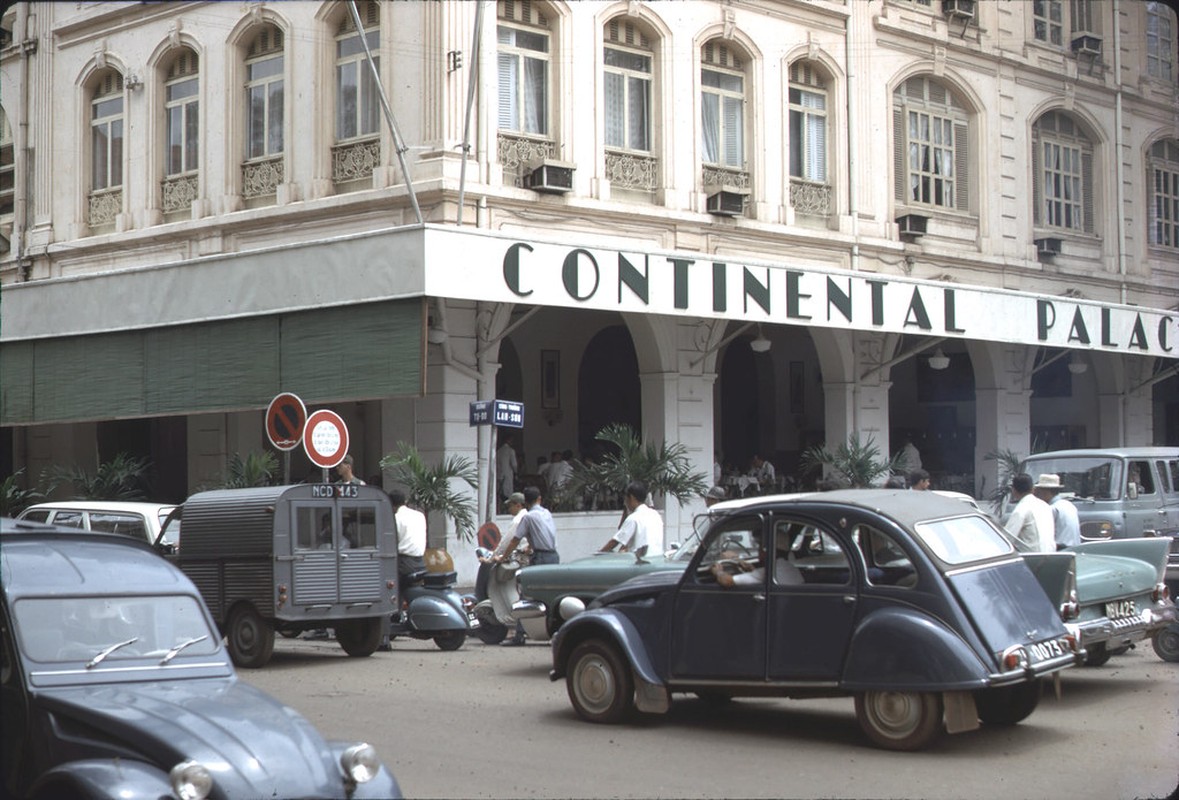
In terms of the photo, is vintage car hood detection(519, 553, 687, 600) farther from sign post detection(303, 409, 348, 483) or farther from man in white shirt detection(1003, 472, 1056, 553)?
sign post detection(303, 409, 348, 483)

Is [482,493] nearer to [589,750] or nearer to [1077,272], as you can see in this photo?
[589,750]

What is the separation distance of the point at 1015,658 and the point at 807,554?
4.83 ft

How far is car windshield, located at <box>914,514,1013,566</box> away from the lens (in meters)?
9.09

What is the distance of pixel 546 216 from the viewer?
22672 millimetres

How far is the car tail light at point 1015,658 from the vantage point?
8617 millimetres

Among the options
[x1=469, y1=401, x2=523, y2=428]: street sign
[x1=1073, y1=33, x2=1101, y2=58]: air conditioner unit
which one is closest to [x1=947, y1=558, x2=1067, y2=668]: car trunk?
[x1=469, y1=401, x2=523, y2=428]: street sign

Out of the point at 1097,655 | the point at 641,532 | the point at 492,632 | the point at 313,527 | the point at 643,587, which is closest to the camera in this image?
the point at 643,587

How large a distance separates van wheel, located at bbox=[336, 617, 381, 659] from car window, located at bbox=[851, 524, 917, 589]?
6.59 meters

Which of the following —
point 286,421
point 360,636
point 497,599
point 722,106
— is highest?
point 722,106

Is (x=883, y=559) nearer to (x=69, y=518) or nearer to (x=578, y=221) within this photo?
(x=69, y=518)

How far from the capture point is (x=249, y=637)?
45.0ft

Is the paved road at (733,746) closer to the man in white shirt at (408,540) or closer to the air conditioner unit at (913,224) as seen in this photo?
the man in white shirt at (408,540)

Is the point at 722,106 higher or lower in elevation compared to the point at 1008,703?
higher

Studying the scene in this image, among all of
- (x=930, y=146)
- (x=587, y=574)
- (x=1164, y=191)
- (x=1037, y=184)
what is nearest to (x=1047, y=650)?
(x=587, y=574)
